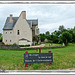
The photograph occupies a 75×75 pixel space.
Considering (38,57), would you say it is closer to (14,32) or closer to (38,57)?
(38,57)

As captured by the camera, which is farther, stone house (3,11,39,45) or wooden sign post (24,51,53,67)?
stone house (3,11,39,45)

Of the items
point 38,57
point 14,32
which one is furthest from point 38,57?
point 14,32

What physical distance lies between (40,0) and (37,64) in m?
2.08

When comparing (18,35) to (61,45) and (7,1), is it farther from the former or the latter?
(61,45)

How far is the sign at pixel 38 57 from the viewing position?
121 inches

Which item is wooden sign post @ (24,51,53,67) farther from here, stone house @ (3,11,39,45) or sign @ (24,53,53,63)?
stone house @ (3,11,39,45)

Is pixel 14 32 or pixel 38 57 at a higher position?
pixel 14 32

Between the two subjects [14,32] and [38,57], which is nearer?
[38,57]

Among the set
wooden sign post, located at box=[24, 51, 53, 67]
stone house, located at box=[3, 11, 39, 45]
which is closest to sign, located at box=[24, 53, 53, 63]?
wooden sign post, located at box=[24, 51, 53, 67]

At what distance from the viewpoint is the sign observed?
3066 millimetres

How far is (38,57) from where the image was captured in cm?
308

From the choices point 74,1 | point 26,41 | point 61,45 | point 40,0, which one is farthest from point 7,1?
point 61,45

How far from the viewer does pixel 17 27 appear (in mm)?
5625

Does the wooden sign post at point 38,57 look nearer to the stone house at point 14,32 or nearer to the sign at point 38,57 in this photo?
the sign at point 38,57
